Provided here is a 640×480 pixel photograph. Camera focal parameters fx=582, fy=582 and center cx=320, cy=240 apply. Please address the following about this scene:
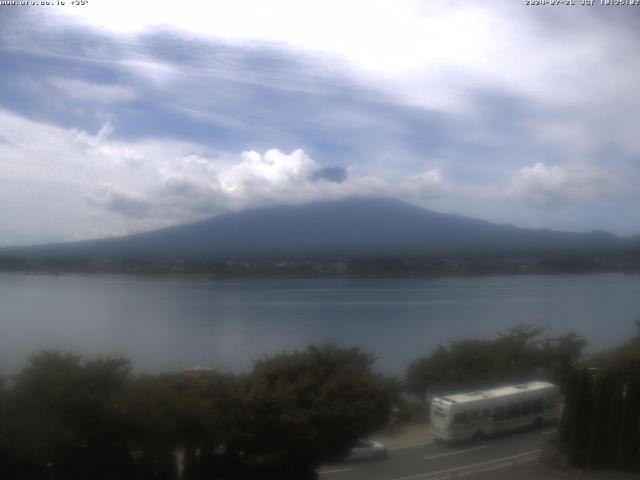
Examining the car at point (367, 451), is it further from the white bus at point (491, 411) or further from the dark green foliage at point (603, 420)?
the dark green foliage at point (603, 420)

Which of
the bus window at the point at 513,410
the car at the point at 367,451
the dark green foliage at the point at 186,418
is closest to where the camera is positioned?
the dark green foliage at the point at 186,418

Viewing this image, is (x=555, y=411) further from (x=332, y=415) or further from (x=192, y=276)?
(x=192, y=276)

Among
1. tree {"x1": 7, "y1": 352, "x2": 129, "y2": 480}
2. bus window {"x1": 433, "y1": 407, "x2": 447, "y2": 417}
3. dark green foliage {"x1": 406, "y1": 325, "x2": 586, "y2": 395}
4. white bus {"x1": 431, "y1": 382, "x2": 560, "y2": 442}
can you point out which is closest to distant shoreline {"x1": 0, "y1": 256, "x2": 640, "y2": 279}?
dark green foliage {"x1": 406, "y1": 325, "x2": 586, "y2": 395}

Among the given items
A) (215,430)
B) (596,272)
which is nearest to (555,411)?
(215,430)

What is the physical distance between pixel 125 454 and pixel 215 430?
1068mm

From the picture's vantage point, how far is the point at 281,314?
22.8 meters

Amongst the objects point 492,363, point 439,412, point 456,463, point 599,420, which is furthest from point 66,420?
point 492,363

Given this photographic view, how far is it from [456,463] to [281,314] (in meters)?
14.8

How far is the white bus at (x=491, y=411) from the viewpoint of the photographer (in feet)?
31.3

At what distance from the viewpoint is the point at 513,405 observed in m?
10.0

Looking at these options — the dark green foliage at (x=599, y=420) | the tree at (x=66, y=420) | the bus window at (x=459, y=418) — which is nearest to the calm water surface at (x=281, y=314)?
the bus window at (x=459, y=418)

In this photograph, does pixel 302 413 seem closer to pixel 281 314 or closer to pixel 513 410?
pixel 513 410

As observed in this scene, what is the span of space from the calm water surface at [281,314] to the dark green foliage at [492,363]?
5.93 ft

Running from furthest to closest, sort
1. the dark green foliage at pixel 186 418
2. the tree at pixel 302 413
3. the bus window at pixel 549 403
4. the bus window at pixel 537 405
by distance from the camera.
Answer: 1. the bus window at pixel 549 403
2. the bus window at pixel 537 405
3. the tree at pixel 302 413
4. the dark green foliage at pixel 186 418
